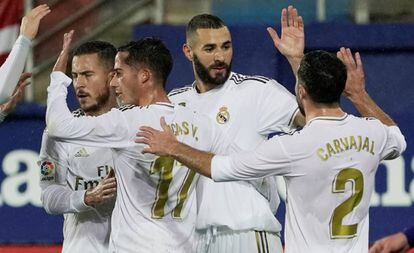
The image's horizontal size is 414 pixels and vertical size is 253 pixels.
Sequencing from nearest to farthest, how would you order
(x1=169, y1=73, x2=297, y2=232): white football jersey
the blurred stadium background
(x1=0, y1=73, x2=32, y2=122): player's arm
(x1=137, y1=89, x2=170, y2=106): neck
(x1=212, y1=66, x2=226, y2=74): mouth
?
(x1=137, y1=89, x2=170, y2=106): neck, (x1=169, y1=73, x2=297, y2=232): white football jersey, (x1=212, y1=66, x2=226, y2=74): mouth, (x1=0, y1=73, x2=32, y2=122): player's arm, the blurred stadium background

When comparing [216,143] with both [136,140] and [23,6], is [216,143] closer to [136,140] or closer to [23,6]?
[136,140]

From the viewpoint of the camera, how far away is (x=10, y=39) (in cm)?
966

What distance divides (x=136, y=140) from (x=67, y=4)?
502cm

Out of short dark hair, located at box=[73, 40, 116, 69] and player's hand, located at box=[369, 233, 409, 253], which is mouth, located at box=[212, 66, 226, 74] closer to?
short dark hair, located at box=[73, 40, 116, 69]

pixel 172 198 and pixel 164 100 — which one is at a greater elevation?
pixel 164 100

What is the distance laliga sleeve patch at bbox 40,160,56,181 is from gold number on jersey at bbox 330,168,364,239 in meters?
2.00

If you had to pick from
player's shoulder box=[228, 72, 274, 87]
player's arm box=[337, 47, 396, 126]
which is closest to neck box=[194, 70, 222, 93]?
player's shoulder box=[228, 72, 274, 87]

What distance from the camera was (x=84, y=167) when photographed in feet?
22.8

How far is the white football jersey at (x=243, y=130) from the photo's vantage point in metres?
6.74

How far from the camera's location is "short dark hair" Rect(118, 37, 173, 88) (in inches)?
244

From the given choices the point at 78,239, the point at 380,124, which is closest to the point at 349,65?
the point at 380,124

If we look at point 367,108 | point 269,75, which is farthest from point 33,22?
point 269,75

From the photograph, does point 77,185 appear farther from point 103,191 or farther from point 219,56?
point 219,56

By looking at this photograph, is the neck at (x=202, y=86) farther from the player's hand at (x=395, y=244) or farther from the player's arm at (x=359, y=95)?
the player's hand at (x=395, y=244)
